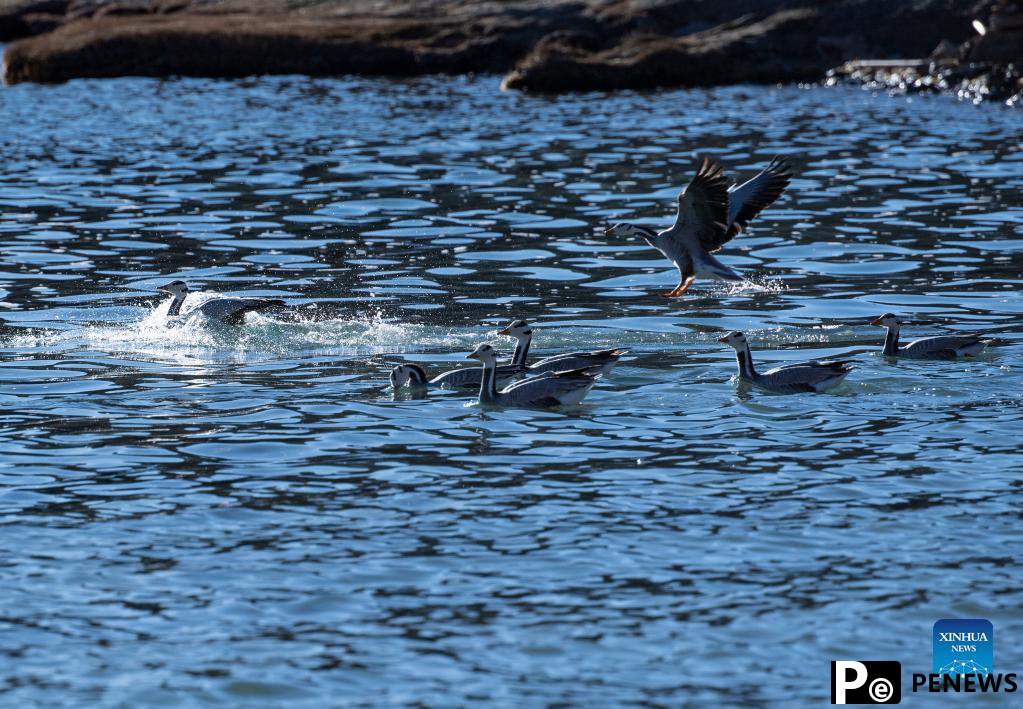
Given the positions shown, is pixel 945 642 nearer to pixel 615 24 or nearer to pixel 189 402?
pixel 189 402

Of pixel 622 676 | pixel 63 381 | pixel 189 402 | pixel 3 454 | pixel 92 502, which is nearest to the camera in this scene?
pixel 622 676

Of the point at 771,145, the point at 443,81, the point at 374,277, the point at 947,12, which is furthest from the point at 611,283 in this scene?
the point at 947,12

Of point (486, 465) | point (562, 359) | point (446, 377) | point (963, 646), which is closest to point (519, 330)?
point (562, 359)

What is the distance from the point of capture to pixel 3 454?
13.0m

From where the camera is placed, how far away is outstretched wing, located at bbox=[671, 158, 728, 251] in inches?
778

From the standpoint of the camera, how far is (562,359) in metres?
15.2

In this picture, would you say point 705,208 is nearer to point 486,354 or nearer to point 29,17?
point 486,354

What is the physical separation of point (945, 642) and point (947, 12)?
164 ft

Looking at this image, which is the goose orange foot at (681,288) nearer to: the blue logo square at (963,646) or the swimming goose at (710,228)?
the swimming goose at (710,228)

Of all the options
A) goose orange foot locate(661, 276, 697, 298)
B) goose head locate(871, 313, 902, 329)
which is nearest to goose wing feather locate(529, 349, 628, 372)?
goose head locate(871, 313, 902, 329)

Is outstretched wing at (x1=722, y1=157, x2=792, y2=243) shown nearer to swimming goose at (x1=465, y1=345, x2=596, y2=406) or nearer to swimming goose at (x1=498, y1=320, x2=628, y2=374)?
swimming goose at (x1=498, y1=320, x2=628, y2=374)

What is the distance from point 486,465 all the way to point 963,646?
4664mm

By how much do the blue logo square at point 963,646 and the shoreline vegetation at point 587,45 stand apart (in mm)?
40019

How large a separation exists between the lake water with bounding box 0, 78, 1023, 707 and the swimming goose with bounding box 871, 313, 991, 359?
0.20 metres
